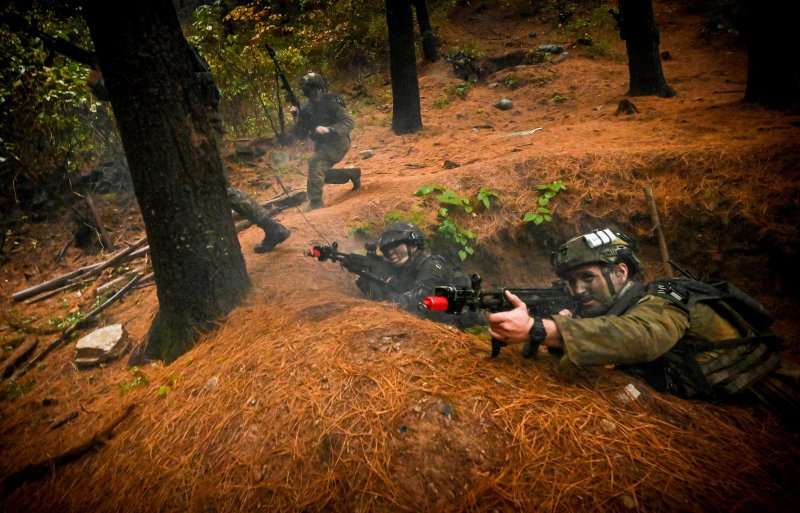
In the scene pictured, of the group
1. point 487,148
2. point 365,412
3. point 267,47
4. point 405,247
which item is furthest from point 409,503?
point 267,47

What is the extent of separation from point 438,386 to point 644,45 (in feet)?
33.4

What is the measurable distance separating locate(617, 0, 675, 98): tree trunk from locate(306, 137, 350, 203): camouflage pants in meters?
7.43

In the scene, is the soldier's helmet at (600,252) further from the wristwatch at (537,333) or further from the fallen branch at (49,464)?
the fallen branch at (49,464)

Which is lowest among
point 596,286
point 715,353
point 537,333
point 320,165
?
point 715,353

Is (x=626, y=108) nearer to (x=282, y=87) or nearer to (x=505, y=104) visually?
(x=505, y=104)

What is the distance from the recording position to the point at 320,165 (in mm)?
7180

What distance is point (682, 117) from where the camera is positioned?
6.34 m

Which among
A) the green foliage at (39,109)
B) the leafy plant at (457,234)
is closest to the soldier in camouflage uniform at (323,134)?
the leafy plant at (457,234)

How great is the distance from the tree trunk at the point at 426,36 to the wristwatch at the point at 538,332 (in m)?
13.9

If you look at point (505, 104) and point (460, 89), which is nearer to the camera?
point (505, 104)

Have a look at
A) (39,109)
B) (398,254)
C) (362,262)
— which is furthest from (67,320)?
(39,109)

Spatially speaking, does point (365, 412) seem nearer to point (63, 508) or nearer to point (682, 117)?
point (63, 508)

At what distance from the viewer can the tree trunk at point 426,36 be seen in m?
13.4

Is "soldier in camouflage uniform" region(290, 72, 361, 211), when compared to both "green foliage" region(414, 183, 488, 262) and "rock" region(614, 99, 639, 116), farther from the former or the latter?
"rock" region(614, 99, 639, 116)
